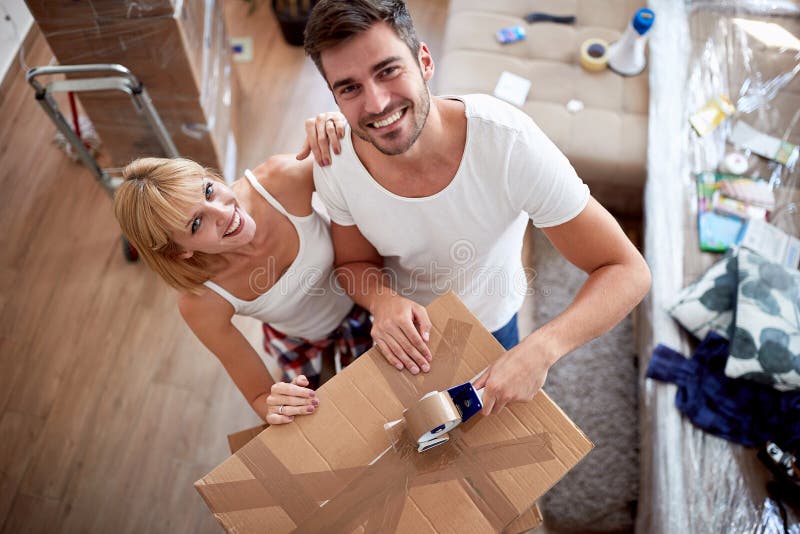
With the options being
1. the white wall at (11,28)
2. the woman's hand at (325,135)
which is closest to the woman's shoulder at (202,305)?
the woman's hand at (325,135)

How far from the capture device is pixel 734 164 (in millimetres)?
2023

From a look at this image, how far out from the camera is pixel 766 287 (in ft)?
5.55

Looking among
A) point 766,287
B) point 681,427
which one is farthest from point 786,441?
point 766,287

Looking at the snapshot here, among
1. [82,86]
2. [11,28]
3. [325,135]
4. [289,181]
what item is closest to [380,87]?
[325,135]

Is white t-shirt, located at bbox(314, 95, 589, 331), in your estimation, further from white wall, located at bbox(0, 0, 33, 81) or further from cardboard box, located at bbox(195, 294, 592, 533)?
white wall, located at bbox(0, 0, 33, 81)

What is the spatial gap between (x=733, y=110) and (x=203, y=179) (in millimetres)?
1831

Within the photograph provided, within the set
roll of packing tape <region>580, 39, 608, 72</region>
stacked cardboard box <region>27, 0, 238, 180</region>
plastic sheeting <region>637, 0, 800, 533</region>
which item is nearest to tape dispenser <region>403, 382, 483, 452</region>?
plastic sheeting <region>637, 0, 800, 533</region>

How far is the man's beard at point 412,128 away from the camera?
3.59 ft

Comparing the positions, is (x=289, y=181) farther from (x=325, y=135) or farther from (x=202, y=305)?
(x=202, y=305)

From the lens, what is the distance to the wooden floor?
6.46 feet

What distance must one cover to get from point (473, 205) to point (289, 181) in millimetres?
430

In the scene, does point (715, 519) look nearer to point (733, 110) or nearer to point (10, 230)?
point (733, 110)

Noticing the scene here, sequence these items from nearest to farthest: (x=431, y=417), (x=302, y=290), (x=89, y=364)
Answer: (x=431, y=417) < (x=302, y=290) < (x=89, y=364)

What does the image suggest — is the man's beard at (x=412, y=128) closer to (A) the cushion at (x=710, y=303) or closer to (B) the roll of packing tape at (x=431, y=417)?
(B) the roll of packing tape at (x=431, y=417)
